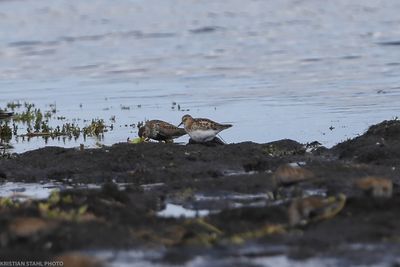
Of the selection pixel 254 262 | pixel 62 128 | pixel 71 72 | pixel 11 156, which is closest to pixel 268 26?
pixel 71 72

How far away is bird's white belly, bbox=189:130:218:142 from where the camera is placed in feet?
47.5

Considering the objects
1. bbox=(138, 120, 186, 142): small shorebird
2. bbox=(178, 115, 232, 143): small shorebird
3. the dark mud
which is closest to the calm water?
bbox=(138, 120, 186, 142): small shorebird

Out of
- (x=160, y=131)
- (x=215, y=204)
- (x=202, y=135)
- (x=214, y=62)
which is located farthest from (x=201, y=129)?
(x=214, y=62)

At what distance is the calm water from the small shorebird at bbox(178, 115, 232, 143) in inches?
42.1

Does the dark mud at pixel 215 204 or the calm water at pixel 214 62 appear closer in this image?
the dark mud at pixel 215 204

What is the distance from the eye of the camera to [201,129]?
47.4 feet

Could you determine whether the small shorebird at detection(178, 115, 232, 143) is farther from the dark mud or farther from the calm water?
the dark mud

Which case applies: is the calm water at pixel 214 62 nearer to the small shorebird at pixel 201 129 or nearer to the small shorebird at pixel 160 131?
the small shorebird at pixel 160 131

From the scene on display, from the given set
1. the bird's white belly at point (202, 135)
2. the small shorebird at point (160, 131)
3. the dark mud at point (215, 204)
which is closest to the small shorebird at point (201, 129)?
the bird's white belly at point (202, 135)

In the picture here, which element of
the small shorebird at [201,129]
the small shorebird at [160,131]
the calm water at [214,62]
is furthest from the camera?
the calm water at [214,62]

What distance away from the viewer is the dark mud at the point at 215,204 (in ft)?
26.3

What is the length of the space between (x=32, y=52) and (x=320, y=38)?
26.4ft

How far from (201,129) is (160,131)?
0.93 metres

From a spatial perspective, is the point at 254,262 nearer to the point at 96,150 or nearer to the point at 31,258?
the point at 31,258
